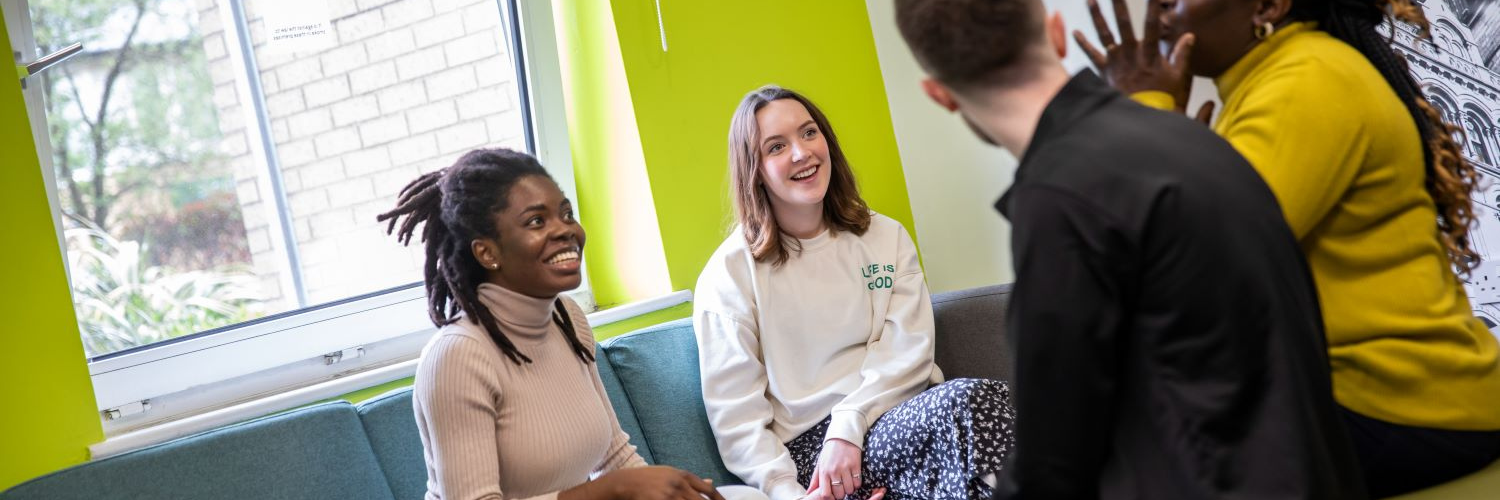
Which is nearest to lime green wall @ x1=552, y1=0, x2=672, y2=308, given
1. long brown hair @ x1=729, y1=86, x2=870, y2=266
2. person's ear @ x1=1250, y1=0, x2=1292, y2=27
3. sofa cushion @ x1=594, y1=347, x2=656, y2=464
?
long brown hair @ x1=729, y1=86, x2=870, y2=266

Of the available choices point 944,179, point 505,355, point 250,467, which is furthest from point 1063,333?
point 944,179

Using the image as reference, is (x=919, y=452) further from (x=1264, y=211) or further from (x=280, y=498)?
(x=1264, y=211)

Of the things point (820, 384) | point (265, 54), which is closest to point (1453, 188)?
point (820, 384)

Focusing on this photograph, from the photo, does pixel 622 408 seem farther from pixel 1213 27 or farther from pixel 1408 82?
pixel 1408 82

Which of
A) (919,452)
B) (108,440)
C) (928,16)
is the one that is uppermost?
(928,16)

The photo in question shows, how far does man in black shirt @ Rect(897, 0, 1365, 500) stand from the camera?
1.00 m

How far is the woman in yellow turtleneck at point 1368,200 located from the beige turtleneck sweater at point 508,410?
1123 mm

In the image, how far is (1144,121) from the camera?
1.07 m

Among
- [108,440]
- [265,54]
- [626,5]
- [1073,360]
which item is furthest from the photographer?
[626,5]

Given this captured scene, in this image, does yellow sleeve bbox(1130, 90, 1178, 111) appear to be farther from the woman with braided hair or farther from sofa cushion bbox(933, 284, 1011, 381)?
sofa cushion bbox(933, 284, 1011, 381)

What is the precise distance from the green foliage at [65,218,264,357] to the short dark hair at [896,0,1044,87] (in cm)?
226

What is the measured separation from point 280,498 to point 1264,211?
1.78 metres

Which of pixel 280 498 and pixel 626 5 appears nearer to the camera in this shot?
pixel 280 498

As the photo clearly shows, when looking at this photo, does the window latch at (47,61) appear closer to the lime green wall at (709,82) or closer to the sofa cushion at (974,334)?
the lime green wall at (709,82)
